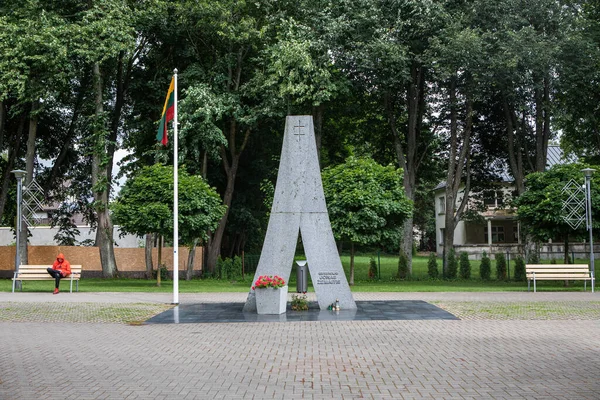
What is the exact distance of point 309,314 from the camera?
15.7 metres

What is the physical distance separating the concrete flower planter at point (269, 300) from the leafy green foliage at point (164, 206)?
12241mm

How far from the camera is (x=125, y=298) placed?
20.8 metres

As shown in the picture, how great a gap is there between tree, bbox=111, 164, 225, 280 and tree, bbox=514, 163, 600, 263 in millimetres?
12883

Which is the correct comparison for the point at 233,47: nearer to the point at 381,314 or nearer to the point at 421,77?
the point at 421,77

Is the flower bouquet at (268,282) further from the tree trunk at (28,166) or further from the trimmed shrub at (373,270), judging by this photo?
the tree trunk at (28,166)

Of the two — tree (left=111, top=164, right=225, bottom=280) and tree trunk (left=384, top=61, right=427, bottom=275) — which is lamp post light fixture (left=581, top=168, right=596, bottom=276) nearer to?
tree trunk (left=384, top=61, right=427, bottom=275)

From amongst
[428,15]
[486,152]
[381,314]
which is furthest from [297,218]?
[486,152]

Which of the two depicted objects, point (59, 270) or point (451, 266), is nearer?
point (59, 270)

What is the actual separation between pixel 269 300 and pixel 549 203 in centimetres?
1461

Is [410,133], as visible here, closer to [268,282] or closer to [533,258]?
[533,258]

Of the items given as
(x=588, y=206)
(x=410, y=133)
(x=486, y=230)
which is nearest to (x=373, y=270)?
(x=410, y=133)

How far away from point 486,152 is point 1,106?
26526 millimetres

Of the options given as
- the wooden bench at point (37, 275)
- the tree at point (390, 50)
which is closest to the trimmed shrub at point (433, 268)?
the tree at point (390, 50)

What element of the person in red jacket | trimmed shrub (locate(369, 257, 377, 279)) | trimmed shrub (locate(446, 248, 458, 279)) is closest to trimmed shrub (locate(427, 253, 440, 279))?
trimmed shrub (locate(446, 248, 458, 279))
